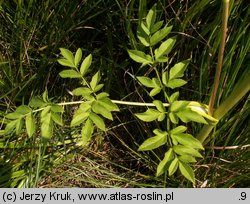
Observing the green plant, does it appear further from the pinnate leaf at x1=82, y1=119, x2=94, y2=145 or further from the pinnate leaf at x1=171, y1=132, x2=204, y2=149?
the pinnate leaf at x1=82, y1=119, x2=94, y2=145

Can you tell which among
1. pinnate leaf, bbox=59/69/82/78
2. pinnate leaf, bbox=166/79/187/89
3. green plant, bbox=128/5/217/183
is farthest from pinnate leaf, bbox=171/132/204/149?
pinnate leaf, bbox=59/69/82/78

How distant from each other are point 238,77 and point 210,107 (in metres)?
0.29

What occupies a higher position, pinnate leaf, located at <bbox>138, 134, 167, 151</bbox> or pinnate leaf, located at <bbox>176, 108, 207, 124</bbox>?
pinnate leaf, located at <bbox>176, 108, 207, 124</bbox>

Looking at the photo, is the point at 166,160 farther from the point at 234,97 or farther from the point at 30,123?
the point at 30,123

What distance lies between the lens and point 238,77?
1325mm

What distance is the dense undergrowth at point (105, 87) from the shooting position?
52.7 inches

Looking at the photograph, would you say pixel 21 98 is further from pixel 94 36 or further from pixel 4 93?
pixel 94 36

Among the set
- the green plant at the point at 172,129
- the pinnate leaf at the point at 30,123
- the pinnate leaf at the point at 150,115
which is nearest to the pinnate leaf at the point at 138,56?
the green plant at the point at 172,129

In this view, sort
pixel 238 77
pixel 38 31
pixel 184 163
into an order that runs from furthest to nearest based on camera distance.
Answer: pixel 38 31 < pixel 238 77 < pixel 184 163

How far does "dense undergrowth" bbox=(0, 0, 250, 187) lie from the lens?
134 centimetres

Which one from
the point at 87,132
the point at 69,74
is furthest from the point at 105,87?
the point at 87,132

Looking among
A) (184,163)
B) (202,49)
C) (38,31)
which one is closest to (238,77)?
(202,49)

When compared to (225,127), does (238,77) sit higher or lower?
higher
